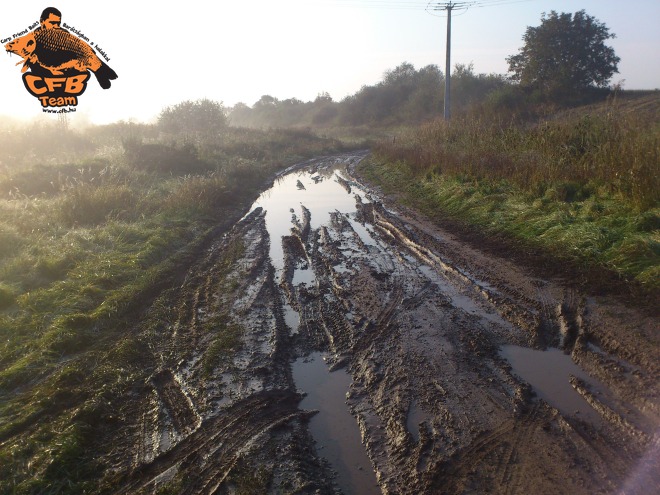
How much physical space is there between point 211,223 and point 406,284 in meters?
6.28

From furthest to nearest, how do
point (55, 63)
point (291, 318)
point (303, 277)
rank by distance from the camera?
point (55, 63) → point (303, 277) → point (291, 318)

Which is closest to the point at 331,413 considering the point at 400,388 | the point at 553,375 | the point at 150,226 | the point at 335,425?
the point at 335,425

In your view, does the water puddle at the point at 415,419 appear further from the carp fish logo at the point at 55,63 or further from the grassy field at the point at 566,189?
the carp fish logo at the point at 55,63

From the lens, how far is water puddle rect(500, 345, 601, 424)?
3.93 m

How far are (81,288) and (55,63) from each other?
7.49m

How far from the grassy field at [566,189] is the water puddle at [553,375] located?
2.08m

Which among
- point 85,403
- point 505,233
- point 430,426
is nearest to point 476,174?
point 505,233

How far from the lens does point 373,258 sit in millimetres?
8344

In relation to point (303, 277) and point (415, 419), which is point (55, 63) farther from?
point (415, 419)

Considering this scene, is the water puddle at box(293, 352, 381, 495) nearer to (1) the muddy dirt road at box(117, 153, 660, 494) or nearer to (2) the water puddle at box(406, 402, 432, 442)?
(1) the muddy dirt road at box(117, 153, 660, 494)

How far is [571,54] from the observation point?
36281 millimetres

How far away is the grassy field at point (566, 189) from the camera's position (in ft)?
23.0

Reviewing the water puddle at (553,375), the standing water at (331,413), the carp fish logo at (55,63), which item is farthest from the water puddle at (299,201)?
the carp fish logo at (55,63)

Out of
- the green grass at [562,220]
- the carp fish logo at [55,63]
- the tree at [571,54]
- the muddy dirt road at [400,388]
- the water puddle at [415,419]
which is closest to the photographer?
the muddy dirt road at [400,388]
